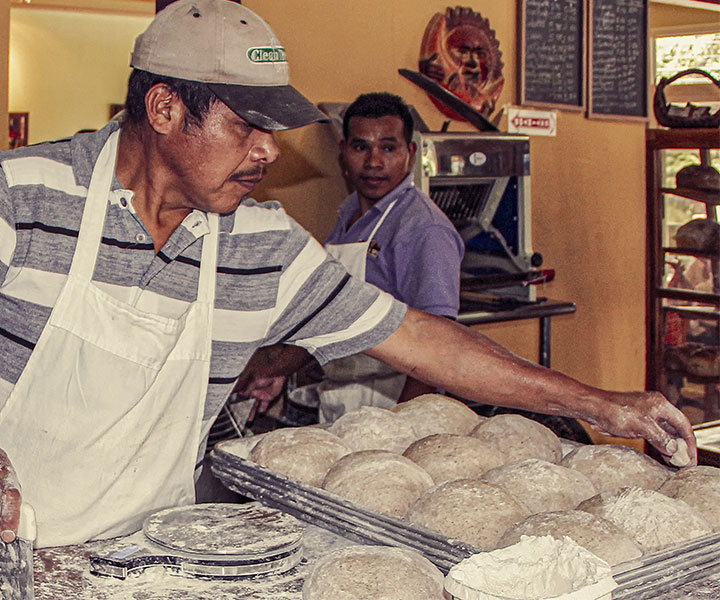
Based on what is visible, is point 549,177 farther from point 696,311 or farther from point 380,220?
point 380,220

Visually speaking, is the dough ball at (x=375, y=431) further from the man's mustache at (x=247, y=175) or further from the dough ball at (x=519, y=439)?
the man's mustache at (x=247, y=175)

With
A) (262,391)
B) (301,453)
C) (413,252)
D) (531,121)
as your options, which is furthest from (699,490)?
(531,121)

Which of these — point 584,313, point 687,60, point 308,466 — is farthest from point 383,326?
point 687,60

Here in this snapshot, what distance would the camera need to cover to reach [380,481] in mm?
1652

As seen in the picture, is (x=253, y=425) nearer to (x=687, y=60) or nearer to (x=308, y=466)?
(x=308, y=466)

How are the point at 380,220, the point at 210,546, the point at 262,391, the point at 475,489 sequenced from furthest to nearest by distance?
the point at 380,220 < the point at 262,391 < the point at 475,489 < the point at 210,546

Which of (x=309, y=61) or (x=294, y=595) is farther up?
(x=309, y=61)

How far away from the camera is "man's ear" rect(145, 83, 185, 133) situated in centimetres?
173

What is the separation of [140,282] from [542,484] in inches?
33.3

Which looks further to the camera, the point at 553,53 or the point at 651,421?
the point at 553,53

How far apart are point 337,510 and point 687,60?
21.2 ft

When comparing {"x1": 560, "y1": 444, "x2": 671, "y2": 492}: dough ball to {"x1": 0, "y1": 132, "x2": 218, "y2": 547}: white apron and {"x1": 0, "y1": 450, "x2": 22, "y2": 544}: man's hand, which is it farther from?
{"x1": 0, "y1": 450, "x2": 22, "y2": 544}: man's hand

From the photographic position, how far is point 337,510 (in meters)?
1.59

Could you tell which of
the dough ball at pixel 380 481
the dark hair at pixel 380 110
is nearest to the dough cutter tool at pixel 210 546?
the dough ball at pixel 380 481
